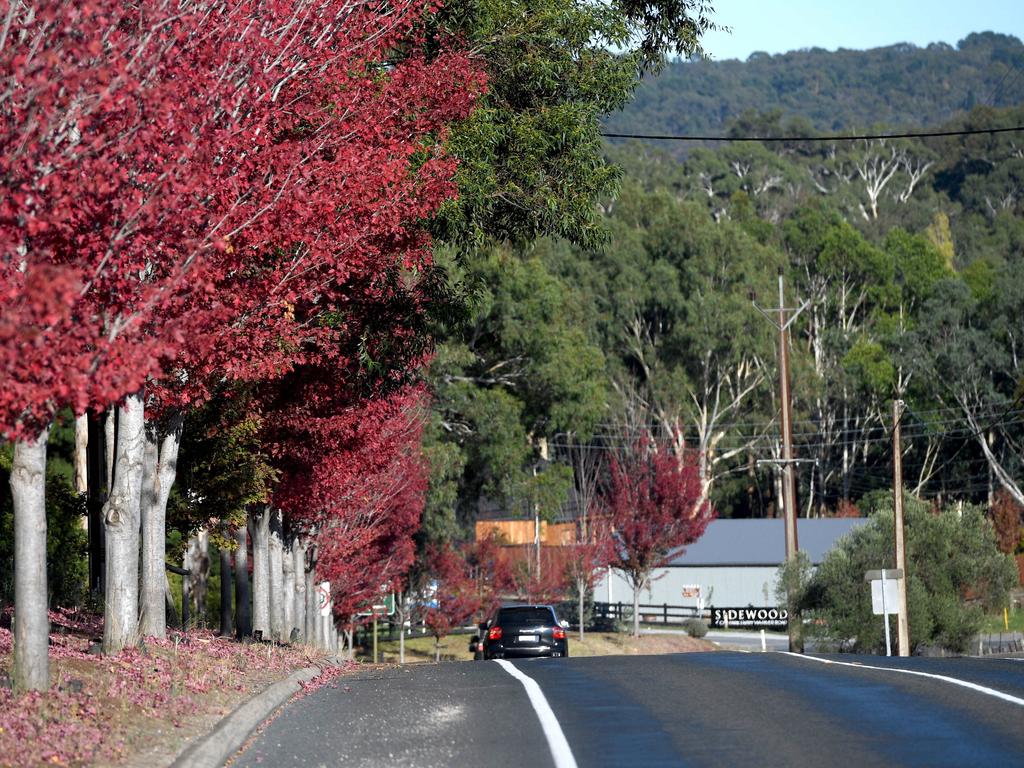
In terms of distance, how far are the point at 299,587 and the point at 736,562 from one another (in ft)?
142

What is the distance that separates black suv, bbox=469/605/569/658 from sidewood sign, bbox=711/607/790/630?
3993cm

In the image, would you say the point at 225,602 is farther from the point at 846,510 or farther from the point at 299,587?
the point at 846,510

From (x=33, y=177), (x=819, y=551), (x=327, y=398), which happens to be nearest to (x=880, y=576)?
(x=327, y=398)

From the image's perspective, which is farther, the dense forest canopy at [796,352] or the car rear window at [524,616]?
the dense forest canopy at [796,352]

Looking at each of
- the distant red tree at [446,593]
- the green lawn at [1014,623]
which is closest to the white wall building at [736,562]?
the green lawn at [1014,623]

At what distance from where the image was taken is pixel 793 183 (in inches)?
4525

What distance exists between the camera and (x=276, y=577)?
28.7 meters

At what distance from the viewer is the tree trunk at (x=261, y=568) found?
27.2 m

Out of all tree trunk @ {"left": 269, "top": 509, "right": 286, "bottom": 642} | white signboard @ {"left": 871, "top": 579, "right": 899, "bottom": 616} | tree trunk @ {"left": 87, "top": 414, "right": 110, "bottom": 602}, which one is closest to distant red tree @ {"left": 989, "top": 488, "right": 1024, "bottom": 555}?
white signboard @ {"left": 871, "top": 579, "right": 899, "bottom": 616}

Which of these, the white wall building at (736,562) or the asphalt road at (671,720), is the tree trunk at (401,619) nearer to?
the white wall building at (736,562)

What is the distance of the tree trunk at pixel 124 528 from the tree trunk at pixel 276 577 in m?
11.4

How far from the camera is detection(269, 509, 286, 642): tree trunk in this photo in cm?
2766

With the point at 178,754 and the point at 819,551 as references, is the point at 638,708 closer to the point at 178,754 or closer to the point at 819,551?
the point at 178,754

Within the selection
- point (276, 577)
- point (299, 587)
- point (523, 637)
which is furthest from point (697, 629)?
point (276, 577)
